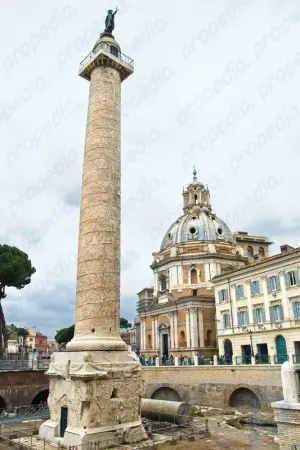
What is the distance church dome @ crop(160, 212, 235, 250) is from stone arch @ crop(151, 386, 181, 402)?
67.5 ft

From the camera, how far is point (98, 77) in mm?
20078

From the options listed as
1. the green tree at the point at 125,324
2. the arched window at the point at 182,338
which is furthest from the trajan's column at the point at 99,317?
the green tree at the point at 125,324

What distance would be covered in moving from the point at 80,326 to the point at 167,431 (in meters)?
6.20

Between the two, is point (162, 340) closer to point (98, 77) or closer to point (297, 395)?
point (98, 77)

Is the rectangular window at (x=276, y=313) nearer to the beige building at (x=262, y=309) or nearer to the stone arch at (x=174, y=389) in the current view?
the beige building at (x=262, y=309)

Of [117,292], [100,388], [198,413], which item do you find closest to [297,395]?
[100,388]

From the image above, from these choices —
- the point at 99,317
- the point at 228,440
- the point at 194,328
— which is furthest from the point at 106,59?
the point at 194,328

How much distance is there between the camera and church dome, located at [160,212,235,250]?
167 feet

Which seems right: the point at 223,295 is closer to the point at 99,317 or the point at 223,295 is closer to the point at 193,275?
the point at 193,275

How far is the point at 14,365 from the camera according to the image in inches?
1143

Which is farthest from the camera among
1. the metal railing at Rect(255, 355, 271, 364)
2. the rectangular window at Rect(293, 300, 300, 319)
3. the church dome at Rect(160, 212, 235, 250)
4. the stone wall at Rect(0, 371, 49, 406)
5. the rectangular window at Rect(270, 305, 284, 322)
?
the church dome at Rect(160, 212, 235, 250)

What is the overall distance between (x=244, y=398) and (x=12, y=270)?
2332cm

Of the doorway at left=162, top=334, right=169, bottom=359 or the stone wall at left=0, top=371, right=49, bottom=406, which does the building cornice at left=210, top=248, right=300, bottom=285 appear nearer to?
→ the doorway at left=162, top=334, right=169, bottom=359

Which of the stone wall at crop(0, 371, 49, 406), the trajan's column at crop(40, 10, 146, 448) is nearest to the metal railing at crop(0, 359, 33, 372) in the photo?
the stone wall at crop(0, 371, 49, 406)
